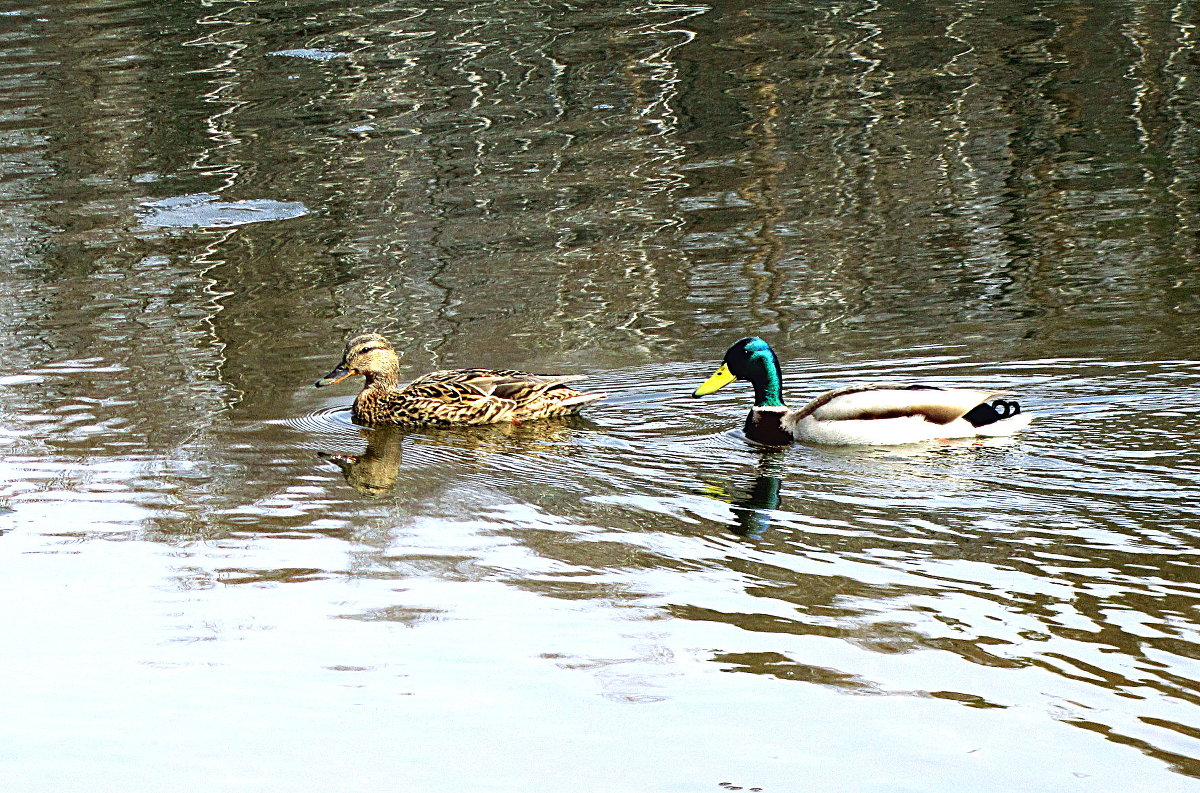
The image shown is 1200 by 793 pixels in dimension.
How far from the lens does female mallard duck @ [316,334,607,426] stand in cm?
945

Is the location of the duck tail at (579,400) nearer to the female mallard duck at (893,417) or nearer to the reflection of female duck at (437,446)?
the reflection of female duck at (437,446)

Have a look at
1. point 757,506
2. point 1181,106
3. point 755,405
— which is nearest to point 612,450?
point 755,405

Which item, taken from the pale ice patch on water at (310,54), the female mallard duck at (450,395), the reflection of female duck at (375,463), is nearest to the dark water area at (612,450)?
the reflection of female duck at (375,463)

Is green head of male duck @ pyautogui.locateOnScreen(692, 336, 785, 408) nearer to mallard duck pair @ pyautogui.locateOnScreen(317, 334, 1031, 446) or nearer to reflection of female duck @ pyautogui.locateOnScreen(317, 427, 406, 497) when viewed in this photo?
mallard duck pair @ pyautogui.locateOnScreen(317, 334, 1031, 446)

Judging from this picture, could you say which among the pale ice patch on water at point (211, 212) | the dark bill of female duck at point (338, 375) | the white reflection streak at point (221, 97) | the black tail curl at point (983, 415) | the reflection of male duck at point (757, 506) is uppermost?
the white reflection streak at point (221, 97)

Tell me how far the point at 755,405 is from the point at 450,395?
170 cm

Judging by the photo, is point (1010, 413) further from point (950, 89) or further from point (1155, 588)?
point (950, 89)

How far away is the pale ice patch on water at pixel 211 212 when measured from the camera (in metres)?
15.5

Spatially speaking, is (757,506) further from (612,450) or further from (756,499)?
(612,450)

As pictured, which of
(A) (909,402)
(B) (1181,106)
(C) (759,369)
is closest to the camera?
(A) (909,402)

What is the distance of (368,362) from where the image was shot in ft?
32.5

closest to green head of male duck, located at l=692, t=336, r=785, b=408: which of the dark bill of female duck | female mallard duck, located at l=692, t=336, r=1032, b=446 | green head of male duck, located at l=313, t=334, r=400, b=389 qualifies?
female mallard duck, located at l=692, t=336, r=1032, b=446

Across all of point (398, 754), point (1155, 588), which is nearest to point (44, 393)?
point (398, 754)

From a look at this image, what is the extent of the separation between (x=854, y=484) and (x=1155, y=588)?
201cm
